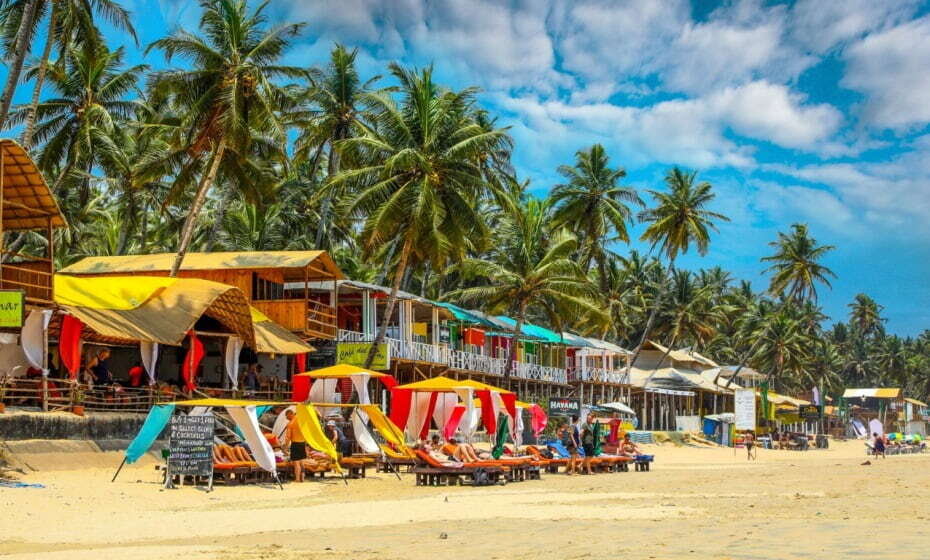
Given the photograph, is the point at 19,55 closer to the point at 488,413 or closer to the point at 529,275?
the point at 488,413

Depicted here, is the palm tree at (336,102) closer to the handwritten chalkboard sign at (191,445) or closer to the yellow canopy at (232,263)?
the yellow canopy at (232,263)

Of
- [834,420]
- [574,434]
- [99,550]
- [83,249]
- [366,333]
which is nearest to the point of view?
[99,550]

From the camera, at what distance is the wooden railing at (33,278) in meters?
22.9

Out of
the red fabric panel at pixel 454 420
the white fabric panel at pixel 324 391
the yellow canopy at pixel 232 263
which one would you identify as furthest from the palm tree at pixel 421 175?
the red fabric panel at pixel 454 420

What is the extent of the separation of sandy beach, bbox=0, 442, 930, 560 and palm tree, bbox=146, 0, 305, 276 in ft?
36.7

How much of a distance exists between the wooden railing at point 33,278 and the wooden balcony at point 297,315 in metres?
10.9

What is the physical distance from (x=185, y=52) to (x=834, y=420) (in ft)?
244

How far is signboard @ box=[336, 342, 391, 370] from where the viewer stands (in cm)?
3262

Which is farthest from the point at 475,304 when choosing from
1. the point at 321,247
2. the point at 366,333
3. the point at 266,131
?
the point at 266,131

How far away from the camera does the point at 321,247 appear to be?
44125 mm

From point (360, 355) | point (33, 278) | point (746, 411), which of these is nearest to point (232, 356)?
point (360, 355)

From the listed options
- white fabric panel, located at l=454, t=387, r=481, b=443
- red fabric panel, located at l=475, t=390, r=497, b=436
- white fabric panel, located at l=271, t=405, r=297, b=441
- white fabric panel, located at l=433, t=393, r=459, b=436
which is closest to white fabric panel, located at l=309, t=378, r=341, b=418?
white fabric panel, located at l=433, t=393, r=459, b=436

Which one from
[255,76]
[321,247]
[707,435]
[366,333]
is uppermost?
[255,76]

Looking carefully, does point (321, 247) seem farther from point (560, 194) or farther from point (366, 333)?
point (560, 194)
